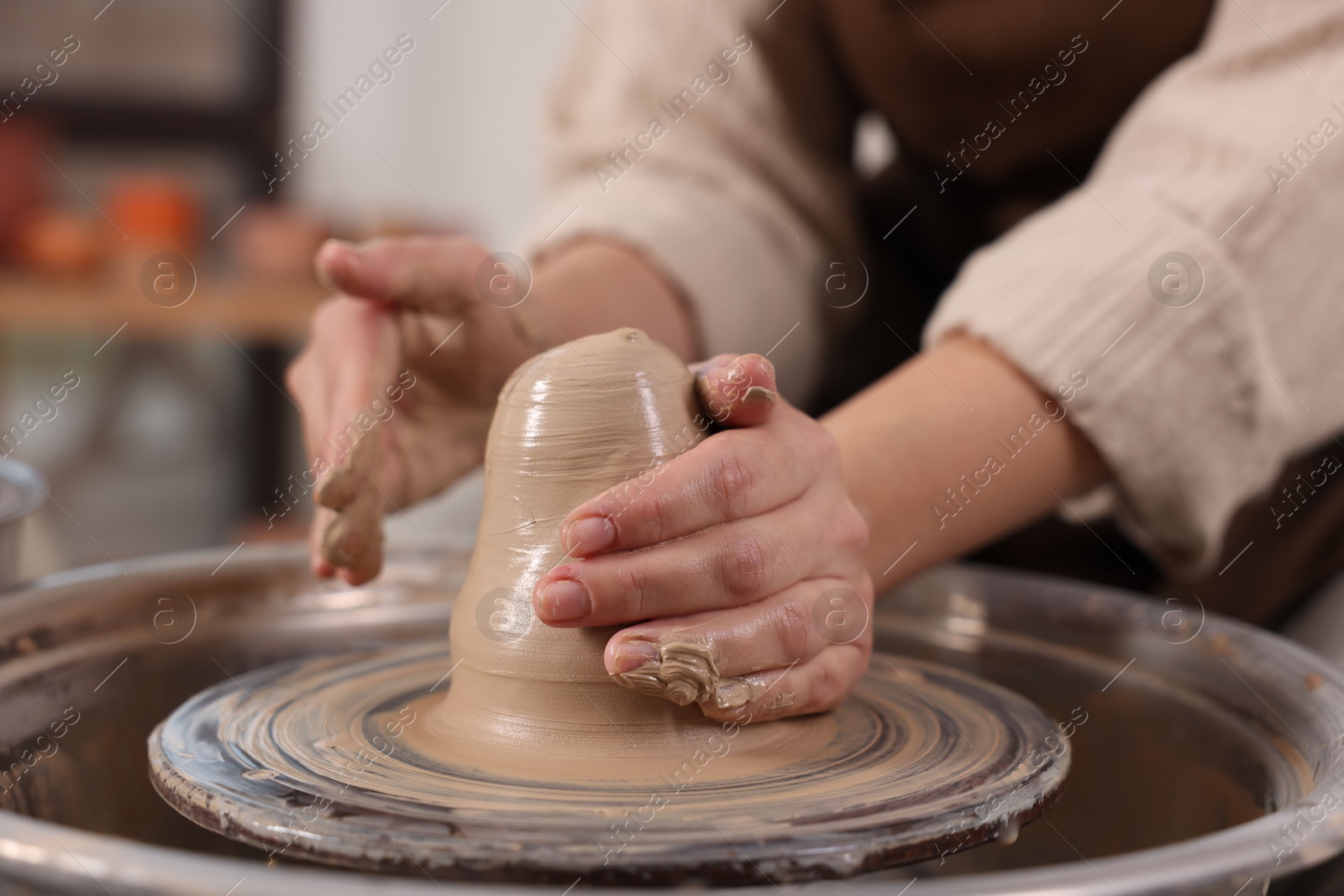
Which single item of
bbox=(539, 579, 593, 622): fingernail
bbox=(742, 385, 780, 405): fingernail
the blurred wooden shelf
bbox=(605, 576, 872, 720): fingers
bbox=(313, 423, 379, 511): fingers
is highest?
bbox=(742, 385, 780, 405): fingernail

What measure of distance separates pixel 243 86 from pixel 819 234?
7.01ft

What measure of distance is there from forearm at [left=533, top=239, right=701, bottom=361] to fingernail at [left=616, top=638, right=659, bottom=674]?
0.37 meters

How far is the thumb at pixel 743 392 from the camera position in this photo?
1.52ft

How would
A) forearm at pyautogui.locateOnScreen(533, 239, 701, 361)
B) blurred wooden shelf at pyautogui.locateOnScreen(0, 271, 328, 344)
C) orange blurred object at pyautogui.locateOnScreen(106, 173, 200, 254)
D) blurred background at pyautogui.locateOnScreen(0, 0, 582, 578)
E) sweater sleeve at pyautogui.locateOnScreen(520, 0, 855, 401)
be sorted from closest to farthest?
1. forearm at pyautogui.locateOnScreen(533, 239, 701, 361)
2. sweater sleeve at pyautogui.locateOnScreen(520, 0, 855, 401)
3. blurred wooden shelf at pyautogui.locateOnScreen(0, 271, 328, 344)
4. orange blurred object at pyautogui.locateOnScreen(106, 173, 200, 254)
5. blurred background at pyautogui.locateOnScreen(0, 0, 582, 578)

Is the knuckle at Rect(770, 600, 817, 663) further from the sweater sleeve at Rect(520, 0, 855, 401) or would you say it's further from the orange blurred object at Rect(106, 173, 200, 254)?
the orange blurred object at Rect(106, 173, 200, 254)

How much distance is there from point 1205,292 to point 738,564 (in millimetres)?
355

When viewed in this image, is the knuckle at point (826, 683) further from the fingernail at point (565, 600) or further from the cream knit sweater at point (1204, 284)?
the cream knit sweater at point (1204, 284)

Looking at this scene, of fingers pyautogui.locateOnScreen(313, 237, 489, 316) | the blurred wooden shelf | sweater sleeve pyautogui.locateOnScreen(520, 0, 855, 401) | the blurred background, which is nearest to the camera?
fingers pyautogui.locateOnScreen(313, 237, 489, 316)

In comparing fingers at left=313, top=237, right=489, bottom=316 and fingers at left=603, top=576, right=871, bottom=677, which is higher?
fingers at left=313, top=237, right=489, bottom=316

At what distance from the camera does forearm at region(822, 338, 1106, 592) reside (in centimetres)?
59

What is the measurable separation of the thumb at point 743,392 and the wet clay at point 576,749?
20 millimetres

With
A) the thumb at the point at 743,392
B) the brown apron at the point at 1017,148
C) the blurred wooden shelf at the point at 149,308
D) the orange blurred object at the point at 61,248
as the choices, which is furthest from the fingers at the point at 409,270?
the orange blurred object at the point at 61,248

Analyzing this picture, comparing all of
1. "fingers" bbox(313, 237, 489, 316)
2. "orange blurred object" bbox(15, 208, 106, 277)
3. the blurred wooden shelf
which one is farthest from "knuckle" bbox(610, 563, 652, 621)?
"orange blurred object" bbox(15, 208, 106, 277)

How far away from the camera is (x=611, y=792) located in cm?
42
